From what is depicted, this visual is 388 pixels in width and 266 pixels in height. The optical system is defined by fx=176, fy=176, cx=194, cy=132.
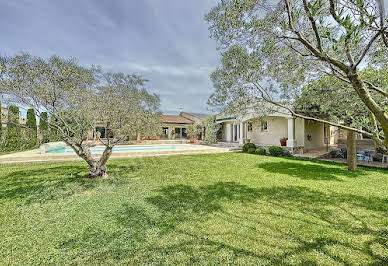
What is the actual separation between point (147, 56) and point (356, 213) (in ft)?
79.8

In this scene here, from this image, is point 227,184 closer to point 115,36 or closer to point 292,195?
point 292,195

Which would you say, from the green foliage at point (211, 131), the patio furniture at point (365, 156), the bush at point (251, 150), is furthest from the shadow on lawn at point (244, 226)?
the green foliage at point (211, 131)

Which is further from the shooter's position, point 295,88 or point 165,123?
point 165,123

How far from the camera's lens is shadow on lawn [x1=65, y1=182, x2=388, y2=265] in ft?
11.3

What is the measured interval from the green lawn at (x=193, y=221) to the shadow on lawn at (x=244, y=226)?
0.02 m

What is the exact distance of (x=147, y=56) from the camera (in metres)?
23.0

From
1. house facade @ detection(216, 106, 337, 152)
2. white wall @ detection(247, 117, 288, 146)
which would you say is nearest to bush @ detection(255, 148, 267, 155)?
house facade @ detection(216, 106, 337, 152)

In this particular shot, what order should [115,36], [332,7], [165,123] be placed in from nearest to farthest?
[332,7] < [115,36] < [165,123]

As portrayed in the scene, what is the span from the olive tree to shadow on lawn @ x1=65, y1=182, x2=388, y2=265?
4221 mm

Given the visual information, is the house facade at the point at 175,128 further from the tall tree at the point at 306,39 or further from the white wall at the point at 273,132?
the tall tree at the point at 306,39

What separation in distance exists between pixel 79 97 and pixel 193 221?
7439 mm

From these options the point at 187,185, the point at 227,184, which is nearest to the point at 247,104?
the point at 227,184

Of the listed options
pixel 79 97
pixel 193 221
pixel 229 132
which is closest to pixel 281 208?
pixel 193 221

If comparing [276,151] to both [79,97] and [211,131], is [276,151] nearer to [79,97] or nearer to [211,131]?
[211,131]
